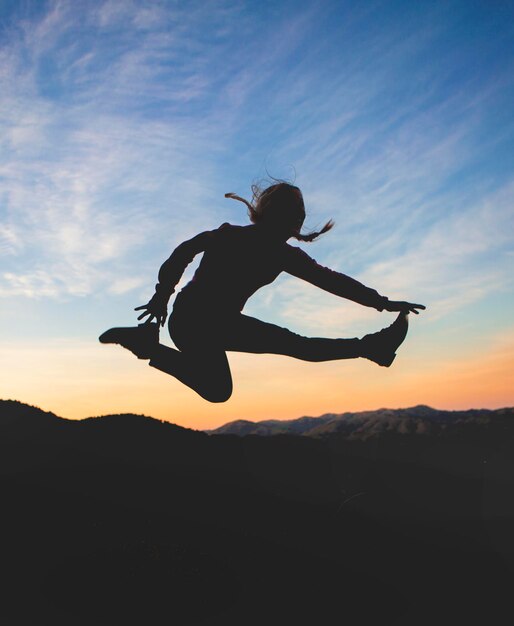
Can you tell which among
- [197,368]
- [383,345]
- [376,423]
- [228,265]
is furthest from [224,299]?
[376,423]

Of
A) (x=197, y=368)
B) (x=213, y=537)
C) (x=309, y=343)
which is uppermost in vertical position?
(x=309, y=343)

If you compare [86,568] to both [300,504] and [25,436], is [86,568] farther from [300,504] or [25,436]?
[300,504]

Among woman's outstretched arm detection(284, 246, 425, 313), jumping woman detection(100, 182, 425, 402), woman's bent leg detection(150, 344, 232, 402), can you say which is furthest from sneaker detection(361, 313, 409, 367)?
woman's bent leg detection(150, 344, 232, 402)

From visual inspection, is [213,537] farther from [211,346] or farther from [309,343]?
[211,346]

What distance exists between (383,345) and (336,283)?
658 millimetres

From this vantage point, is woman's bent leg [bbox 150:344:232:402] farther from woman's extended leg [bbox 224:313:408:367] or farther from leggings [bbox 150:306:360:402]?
woman's extended leg [bbox 224:313:408:367]

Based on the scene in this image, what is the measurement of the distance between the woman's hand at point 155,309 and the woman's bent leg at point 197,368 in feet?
0.67

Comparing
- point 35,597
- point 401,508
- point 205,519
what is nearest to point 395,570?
point 205,519

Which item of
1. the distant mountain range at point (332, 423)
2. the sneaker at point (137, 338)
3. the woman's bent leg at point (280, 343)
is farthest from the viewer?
the distant mountain range at point (332, 423)

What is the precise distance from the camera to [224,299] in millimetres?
3098

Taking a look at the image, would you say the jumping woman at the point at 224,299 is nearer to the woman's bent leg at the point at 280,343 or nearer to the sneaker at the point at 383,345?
the woman's bent leg at the point at 280,343

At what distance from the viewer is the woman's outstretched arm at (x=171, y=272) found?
3.10 m

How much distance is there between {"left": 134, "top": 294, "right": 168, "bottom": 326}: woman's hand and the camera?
10.1ft

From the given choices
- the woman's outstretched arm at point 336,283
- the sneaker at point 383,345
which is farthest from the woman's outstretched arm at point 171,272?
the sneaker at point 383,345
